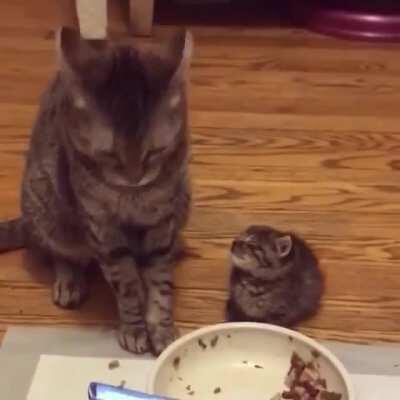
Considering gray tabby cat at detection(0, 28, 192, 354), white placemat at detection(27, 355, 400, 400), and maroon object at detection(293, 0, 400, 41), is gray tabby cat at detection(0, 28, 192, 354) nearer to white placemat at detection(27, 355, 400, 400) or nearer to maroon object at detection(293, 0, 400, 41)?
white placemat at detection(27, 355, 400, 400)

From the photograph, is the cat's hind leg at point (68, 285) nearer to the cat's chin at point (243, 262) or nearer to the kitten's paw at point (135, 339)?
the kitten's paw at point (135, 339)

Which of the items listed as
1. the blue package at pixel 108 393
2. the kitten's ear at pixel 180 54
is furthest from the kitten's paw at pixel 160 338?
the kitten's ear at pixel 180 54

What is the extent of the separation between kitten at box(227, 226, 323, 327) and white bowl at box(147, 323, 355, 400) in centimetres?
9

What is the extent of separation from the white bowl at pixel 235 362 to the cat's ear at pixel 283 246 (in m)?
0.13

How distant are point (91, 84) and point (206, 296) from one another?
0.55 m

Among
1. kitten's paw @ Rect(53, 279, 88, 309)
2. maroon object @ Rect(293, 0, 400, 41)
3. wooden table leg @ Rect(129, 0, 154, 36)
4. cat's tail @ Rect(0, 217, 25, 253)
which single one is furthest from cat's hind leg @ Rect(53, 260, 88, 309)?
maroon object @ Rect(293, 0, 400, 41)

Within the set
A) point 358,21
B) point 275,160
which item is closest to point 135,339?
point 275,160

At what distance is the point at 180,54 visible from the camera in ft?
4.45

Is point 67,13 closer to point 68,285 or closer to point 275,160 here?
point 275,160

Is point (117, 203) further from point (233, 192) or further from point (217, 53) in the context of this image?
point (217, 53)

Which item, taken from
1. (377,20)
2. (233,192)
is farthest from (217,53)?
(233,192)

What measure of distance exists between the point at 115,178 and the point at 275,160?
804 mm

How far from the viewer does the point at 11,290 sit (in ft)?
5.65

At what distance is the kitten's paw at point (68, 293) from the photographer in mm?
1679
